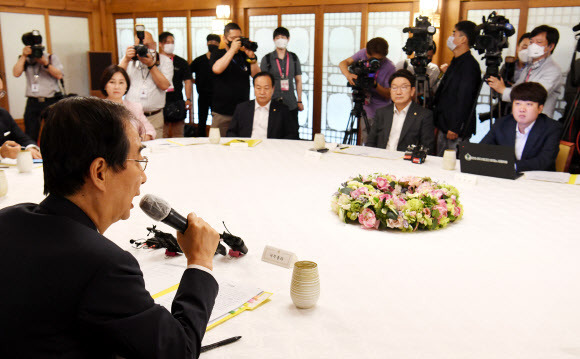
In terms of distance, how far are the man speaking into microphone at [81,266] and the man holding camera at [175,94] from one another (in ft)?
16.1

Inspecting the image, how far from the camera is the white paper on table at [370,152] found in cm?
342

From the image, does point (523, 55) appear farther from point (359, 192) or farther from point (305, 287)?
point (305, 287)

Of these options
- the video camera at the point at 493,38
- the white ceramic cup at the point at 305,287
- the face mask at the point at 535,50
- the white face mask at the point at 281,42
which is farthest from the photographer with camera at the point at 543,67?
the white ceramic cup at the point at 305,287

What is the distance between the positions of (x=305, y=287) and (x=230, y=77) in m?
4.28

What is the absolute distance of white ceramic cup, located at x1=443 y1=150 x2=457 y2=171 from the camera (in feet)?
9.83

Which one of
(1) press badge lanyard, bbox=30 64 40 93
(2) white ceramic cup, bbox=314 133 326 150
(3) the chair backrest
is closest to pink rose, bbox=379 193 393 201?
(2) white ceramic cup, bbox=314 133 326 150

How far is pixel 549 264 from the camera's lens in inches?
67.7

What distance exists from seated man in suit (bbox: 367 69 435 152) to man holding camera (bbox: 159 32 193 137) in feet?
9.01

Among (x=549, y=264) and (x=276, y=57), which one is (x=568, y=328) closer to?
(x=549, y=264)

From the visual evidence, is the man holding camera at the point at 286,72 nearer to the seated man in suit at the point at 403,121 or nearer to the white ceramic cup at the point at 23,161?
the seated man in suit at the point at 403,121

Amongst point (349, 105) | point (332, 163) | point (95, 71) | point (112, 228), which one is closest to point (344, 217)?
point (112, 228)

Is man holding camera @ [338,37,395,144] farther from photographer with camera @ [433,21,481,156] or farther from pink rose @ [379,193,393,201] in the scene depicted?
pink rose @ [379,193,393,201]

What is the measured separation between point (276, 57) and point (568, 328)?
184 inches

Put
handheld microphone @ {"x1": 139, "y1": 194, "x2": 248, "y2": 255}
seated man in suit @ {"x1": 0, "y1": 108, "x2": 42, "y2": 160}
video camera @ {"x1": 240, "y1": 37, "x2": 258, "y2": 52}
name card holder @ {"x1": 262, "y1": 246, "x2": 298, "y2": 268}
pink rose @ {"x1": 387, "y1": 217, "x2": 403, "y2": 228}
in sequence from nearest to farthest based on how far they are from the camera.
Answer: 1. handheld microphone @ {"x1": 139, "y1": 194, "x2": 248, "y2": 255}
2. name card holder @ {"x1": 262, "y1": 246, "x2": 298, "y2": 268}
3. pink rose @ {"x1": 387, "y1": 217, "x2": 403, "y2": 228}
4. seated man in suit @ {"x1": 0, "y1": 108, "x2": 42, "y2": 160}
5. video camera @ {"x1": 240, "y1": 37, "x2": 258, "y2": 52}
